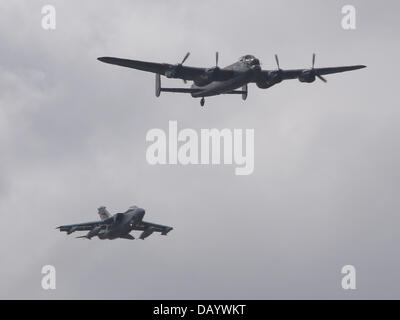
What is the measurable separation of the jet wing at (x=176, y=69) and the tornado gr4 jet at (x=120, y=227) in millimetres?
20350

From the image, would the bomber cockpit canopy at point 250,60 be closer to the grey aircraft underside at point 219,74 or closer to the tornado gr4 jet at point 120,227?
the grey aircraft underside at point 219,74

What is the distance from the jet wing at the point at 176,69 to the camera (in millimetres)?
95188

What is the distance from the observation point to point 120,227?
4437 inches

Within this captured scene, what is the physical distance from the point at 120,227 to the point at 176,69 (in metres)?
26.0

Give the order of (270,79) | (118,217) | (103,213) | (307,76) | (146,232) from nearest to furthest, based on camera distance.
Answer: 1. (270,79)
2. (307,76)
3. (118,217)
4. (146,232)
5. (103,213)

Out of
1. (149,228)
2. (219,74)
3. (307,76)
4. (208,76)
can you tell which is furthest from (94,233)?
(307,76)

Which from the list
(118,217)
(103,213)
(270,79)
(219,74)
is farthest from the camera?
(103,213)

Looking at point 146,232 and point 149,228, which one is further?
point 149,228

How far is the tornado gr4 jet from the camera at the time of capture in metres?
111

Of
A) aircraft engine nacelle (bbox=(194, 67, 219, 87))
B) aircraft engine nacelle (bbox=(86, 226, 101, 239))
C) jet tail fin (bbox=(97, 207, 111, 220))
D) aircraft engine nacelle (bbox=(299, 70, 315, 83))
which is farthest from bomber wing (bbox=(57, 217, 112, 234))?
aircraft engine nacelle (bbox=(299, 70, 315, 83))

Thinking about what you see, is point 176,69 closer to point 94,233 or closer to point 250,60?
point 250,60
